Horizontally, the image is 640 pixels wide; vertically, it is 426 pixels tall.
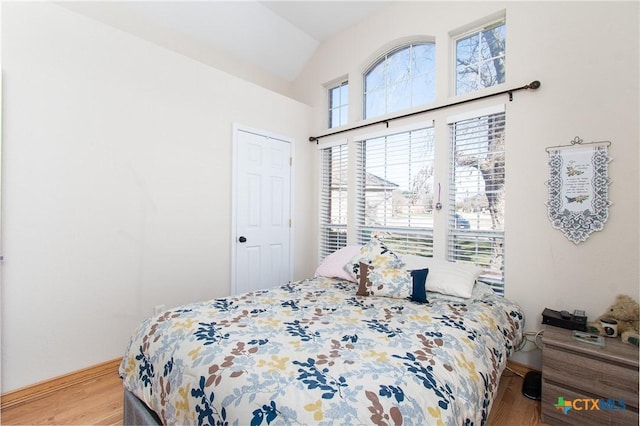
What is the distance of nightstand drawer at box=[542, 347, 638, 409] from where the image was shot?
1.50 meters

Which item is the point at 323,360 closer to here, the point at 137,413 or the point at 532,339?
the point at 137,413

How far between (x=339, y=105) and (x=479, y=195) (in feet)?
6.74

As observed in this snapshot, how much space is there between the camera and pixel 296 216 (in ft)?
12.3

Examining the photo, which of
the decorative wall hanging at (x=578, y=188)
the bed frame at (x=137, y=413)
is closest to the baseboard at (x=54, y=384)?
the bed frame at (x=137, y=413)

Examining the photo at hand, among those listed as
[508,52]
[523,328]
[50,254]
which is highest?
[508,52]

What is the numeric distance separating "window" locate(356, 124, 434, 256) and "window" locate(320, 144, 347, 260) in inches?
10.1

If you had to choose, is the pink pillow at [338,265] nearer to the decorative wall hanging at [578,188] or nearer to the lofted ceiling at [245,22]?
the decorative wall hanging at [578,188]

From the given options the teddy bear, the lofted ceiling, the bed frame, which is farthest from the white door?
the teddy bear

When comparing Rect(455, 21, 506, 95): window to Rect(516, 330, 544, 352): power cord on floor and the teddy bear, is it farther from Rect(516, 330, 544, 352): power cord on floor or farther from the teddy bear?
Rect(516, 330, 544, 352): power cord on floor

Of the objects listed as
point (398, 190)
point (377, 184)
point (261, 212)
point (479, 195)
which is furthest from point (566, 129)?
point (261, 212)

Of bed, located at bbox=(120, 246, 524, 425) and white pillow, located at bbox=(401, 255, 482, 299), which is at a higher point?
white pillow, located at bbox=(401, 255, 482, 299)

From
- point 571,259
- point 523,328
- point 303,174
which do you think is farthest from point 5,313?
point 571,259

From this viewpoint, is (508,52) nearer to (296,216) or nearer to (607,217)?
(607,217)

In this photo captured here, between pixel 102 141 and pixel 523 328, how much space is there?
348cm
